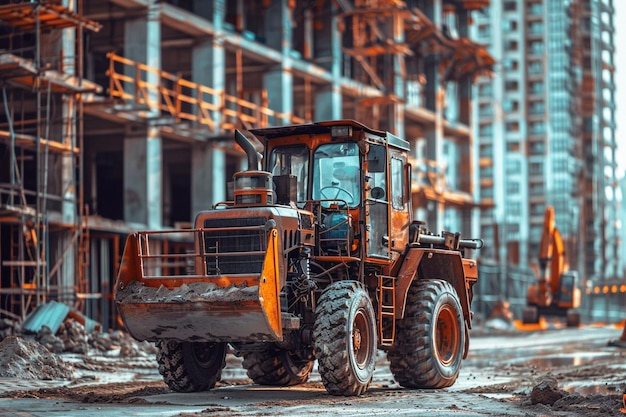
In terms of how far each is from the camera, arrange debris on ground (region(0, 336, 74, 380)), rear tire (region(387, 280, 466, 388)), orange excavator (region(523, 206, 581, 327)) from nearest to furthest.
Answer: rear tire (region(387, 280, 466, 388)) < debris on ground (region(0, 336, 74, 380)) < orange excavator (region(523, 206, 581, 327))

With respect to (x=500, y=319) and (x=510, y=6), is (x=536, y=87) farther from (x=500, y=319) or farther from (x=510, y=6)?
(x=500, y=319)

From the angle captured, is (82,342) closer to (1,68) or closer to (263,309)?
(1,68)

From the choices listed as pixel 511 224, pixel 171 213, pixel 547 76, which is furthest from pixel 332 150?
pixel 547 76

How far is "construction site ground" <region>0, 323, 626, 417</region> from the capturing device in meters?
14.2

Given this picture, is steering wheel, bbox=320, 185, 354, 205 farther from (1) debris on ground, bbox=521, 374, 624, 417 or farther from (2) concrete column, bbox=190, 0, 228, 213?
(2) concrete column, bbox=190, 0, 228, 213

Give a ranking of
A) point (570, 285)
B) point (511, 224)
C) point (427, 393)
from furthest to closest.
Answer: point (511, 224) → point (570, 285) → point (427, 393)

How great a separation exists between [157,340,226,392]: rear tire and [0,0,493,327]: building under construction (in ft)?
42.5

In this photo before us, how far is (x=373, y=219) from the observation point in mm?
16734

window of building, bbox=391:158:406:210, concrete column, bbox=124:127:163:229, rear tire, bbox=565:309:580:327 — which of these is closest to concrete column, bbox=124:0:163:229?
concrete column, bbox=124:127:163:229

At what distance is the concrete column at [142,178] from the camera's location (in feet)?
126

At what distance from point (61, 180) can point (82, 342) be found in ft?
25.8

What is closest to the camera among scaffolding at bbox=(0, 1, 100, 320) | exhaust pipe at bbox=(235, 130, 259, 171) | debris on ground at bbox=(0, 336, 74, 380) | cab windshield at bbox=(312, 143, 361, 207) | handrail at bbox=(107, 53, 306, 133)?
exhaust pipe at bbox=(235, 130, 259, 171)

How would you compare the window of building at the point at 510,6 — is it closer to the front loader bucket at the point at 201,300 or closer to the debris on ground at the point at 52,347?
the debris on ground at the point at 52,347

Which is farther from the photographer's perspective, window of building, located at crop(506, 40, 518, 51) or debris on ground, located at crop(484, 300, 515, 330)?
window of building, located at crop(506, 40, 518, 51)
